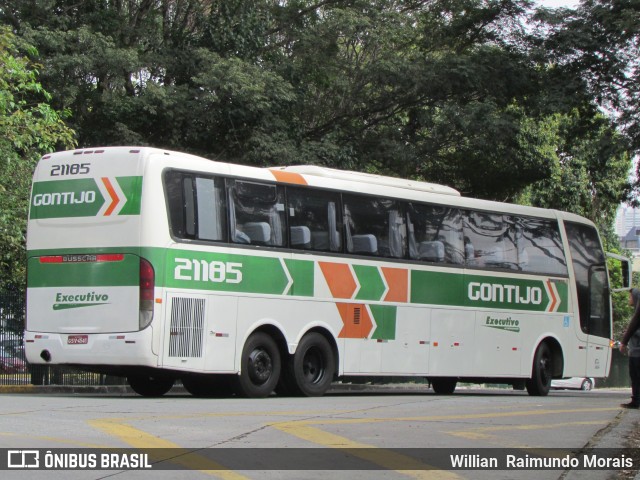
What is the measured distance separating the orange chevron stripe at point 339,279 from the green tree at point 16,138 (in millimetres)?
6739

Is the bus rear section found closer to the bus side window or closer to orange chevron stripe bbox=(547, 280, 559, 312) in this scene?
the bus side window

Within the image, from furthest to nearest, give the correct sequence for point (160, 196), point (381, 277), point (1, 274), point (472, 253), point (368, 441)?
1. point (1, 274)
2. point (472, 253)
3. point (381, 277)
4. point (160, 196)
5. point (368, 441)

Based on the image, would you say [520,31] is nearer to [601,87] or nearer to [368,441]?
[601,87]

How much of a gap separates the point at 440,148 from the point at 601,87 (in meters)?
4.10

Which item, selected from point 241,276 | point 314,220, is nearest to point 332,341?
point 314,220

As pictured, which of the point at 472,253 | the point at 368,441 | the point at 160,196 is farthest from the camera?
the point at 472,253

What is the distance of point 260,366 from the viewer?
16500 millimetres

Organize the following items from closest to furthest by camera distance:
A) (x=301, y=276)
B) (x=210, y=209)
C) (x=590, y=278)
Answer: (x=210, y=209), (x=301, y=276), (x=590, y=278)

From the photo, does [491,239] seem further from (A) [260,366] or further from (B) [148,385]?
(B) [148,385]

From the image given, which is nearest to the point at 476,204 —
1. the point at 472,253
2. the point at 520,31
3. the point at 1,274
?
the point at 472,253

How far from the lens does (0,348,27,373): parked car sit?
22.0m

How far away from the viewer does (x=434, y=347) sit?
63.6ft

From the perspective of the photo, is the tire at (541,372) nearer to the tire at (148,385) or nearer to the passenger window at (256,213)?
the passenger window at (256,213)

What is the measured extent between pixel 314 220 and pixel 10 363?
8355mm
